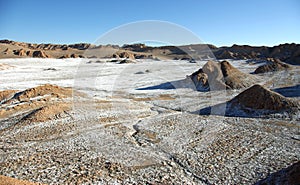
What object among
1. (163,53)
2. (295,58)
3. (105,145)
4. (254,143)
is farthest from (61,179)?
(163,53)

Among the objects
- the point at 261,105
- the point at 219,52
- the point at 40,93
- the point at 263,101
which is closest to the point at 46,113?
the point at 40,93

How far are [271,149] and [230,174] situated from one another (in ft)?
13.9

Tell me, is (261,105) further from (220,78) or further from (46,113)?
(46,113)

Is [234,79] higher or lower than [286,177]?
higher

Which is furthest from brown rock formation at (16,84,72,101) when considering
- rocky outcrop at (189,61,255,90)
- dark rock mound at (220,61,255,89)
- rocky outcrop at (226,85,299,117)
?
dark rock mound at (220,61,255,89)

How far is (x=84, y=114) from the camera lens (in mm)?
21578

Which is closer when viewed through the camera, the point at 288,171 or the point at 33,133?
Result: the point at 288,171

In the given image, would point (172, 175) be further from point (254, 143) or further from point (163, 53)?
point (163, 53)

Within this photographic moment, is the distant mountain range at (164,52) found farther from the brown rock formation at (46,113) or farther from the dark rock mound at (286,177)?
the dark rock mound at (286,177)

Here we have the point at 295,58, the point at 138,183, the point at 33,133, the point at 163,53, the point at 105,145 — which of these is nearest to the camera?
the point at 138,183

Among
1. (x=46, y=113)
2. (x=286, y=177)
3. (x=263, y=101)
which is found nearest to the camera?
(x=286, y=177)

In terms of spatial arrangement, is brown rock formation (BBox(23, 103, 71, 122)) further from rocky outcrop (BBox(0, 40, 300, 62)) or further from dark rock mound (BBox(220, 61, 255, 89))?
rocky outcrop (BBox(0, 40, 300, 62))

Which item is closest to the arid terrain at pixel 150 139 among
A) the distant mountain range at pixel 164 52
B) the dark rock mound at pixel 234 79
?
the dark rock mound at pixel 234 79

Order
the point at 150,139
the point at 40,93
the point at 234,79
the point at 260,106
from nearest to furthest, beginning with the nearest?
the point at 150,139
the point at 260,106
the point at 40,93
the point at 234,79
